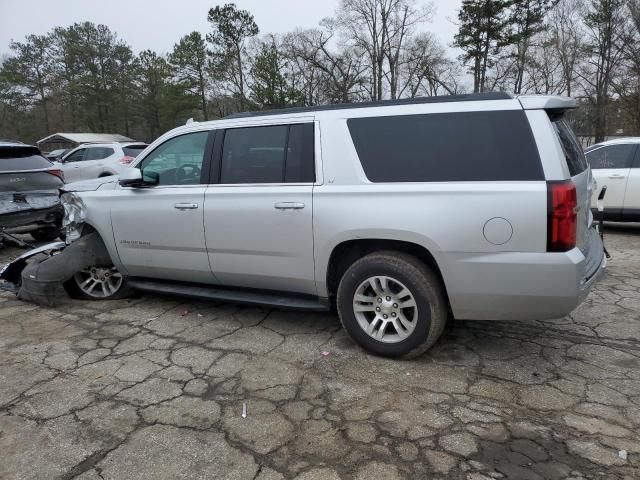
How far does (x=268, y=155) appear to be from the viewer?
12.8 feet

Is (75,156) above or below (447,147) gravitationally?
above

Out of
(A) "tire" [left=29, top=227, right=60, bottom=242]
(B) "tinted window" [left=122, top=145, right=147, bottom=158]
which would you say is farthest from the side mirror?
(B) "tinted window" [left=122, top=145, right=147, bottom=158]

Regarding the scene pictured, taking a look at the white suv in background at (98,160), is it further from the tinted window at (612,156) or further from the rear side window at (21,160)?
the tinted window at (612,156)

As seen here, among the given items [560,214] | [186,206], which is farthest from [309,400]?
[186,206]

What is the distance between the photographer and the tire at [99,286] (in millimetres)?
5094

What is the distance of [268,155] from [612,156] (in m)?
6.69

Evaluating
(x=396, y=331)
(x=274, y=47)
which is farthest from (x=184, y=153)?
(x=274, y=47)

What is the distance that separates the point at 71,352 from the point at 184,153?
196cm

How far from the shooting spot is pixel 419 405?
2.95m

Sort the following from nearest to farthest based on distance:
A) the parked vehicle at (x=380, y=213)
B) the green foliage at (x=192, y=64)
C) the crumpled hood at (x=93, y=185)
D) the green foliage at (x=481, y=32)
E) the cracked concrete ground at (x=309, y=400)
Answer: the cracked concrete ground at (x=309, y=400) < the parked vehicle at (x=380, y=213) < the crumpled hood at (x=93, y=185) < the green foliage at (x=481, y=32) < the green foliage at (x=192, y=64)

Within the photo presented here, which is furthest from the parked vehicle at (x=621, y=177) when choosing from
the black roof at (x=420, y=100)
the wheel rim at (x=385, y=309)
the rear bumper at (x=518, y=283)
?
the wheel rim at (x=385, y=309)

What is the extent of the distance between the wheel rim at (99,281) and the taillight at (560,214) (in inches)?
165

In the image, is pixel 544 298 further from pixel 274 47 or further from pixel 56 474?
pixel 274 47

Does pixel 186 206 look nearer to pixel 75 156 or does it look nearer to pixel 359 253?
pixel 359 253
